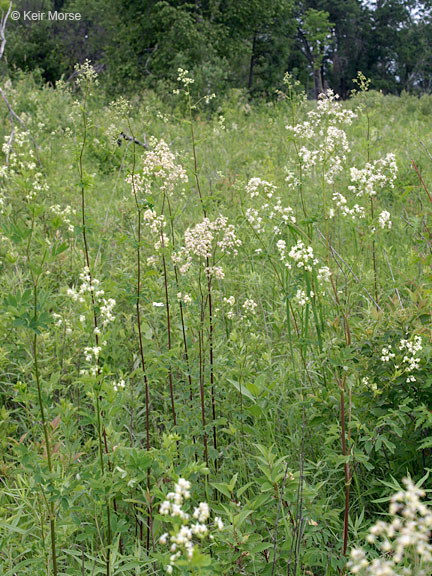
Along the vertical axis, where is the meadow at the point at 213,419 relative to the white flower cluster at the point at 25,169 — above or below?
below

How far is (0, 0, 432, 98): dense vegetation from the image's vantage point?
620 inches

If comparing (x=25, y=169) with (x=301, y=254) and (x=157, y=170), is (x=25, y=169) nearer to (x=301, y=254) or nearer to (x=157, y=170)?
(x=157, y=170)

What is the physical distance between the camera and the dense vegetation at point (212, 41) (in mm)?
15758

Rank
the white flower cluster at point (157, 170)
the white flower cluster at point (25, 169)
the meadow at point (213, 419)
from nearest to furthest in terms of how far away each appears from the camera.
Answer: the meadow at point (213, 419), the white flower cluster at point (157, 170), the white flower cluster at point (25, 169)

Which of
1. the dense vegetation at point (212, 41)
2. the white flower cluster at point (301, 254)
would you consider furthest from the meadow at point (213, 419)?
the dense vegetation at point (212, 41)

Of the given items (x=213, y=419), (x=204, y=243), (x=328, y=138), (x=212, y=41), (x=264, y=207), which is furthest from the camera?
(x=212, y=41)

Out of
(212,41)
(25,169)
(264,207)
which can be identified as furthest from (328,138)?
(212,41)

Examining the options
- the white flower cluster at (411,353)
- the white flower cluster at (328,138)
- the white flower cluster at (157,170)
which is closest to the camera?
Answer: the white flower cluster at (411,353)

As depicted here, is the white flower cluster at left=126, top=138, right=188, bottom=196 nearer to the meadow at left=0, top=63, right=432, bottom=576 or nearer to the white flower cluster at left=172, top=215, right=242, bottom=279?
the meadow at left=0, top=63, right=432, bottom=576

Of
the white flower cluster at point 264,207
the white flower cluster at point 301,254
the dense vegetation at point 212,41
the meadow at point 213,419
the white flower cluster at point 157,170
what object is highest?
the dense vegetation at point 212,41

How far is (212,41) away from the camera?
16828mm

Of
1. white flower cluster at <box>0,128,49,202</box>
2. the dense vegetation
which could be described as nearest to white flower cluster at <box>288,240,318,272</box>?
white flower cluster at <box>0,128,49,202</box>

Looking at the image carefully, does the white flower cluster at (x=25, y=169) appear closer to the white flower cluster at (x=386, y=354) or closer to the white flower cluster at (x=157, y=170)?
the white flower cluster at (x=157, y=170)

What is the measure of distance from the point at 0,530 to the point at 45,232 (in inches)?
109
